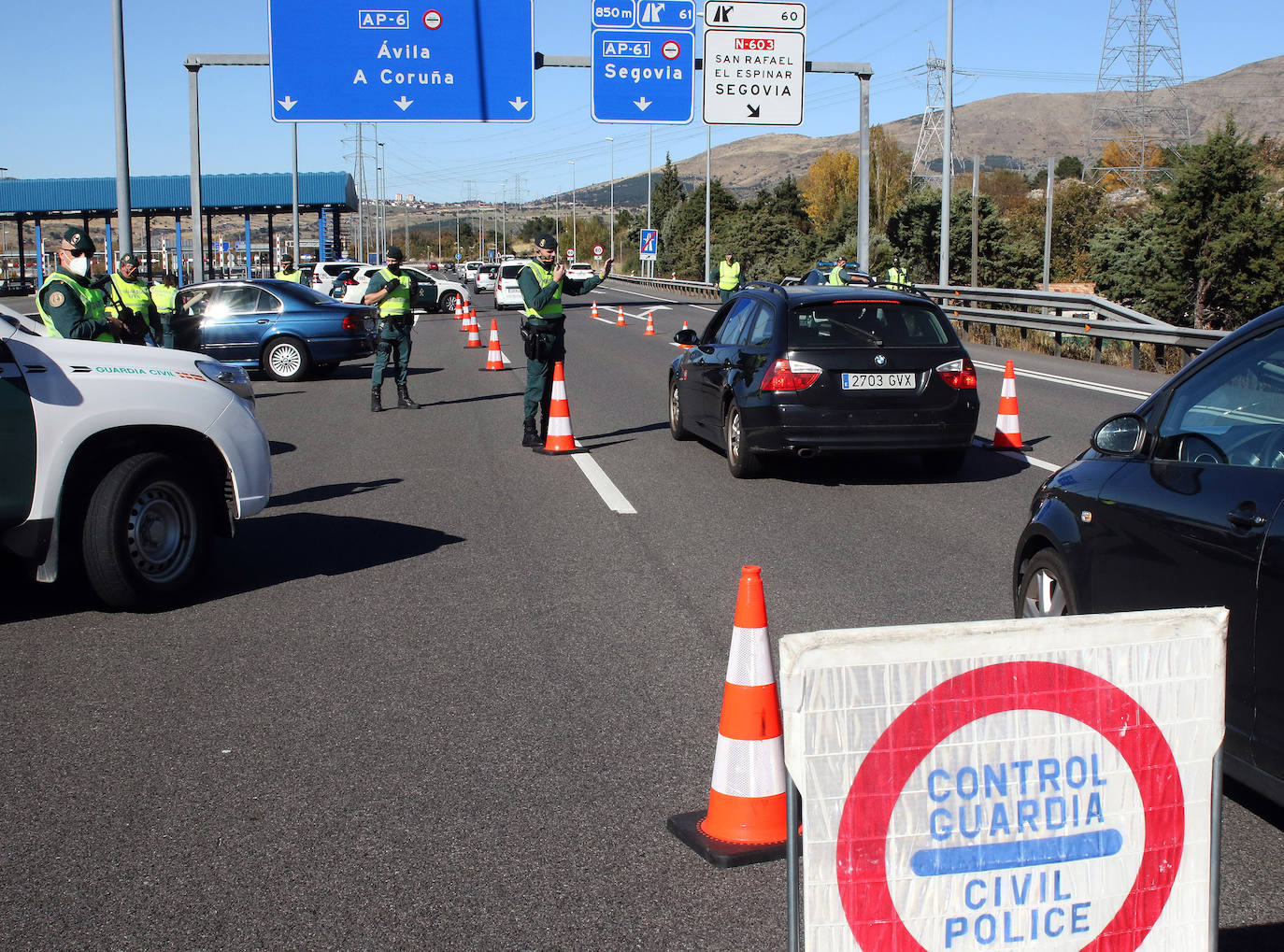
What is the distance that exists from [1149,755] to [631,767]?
2.30 meters

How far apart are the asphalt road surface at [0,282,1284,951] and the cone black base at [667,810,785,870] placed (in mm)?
37

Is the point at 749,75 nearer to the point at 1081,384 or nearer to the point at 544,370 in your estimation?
the point at 1081,384

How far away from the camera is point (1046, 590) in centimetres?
503

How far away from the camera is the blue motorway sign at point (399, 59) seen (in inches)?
1046

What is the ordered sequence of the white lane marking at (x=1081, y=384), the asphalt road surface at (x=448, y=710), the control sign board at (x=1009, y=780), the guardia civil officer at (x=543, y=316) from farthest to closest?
1. the white lane marking at (x=1081, y=384)
2. the guardia civil officer at (x=543, y=316)
3. the asphalt road surface at (x=448, y=710)
4. the control sign board at (x=1009, y=780)

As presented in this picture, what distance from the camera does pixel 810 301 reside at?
35.1 feet

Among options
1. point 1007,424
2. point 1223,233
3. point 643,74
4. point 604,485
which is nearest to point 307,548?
point 604,485

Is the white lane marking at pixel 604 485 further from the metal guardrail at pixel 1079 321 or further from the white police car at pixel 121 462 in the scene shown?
the metal guardrail at pixel 1079 321

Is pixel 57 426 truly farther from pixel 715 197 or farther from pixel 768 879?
pixel 715 197

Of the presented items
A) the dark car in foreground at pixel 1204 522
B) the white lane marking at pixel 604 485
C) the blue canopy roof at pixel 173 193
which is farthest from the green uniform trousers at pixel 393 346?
the blue canopy roof at pixel 173 193

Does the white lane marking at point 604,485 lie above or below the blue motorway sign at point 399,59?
below

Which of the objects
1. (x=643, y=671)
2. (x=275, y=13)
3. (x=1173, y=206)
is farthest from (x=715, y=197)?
(x=643, y=671)

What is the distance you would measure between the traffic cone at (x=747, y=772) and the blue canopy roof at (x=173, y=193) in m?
63.9

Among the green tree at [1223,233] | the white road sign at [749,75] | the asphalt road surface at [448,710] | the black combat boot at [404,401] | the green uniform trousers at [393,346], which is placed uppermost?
the white road sign at [749,75]
